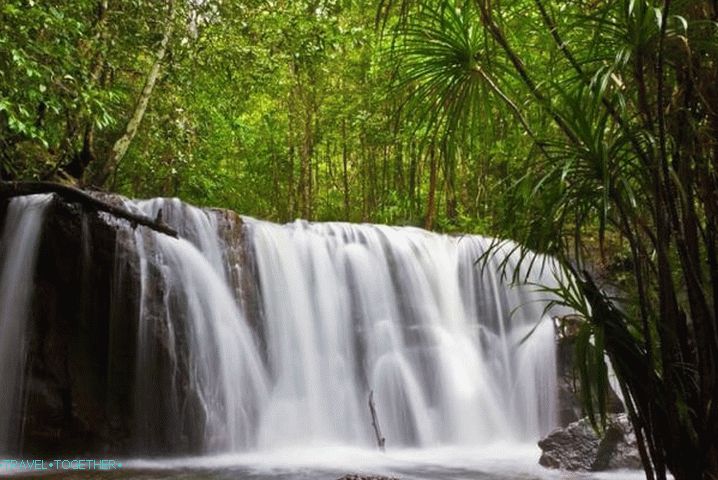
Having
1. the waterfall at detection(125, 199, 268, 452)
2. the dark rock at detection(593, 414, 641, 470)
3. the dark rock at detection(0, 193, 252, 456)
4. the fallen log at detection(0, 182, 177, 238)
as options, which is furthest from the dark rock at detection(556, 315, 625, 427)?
the fallen log at detection(0, 182, 177, 238)

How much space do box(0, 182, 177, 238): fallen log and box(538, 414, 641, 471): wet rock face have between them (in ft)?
12.2

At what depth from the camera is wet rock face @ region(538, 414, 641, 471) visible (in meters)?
5.55

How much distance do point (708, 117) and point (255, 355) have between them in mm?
6547

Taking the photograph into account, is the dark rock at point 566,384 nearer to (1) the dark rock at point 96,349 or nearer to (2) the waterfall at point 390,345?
(2) the waterfall at point 390,345

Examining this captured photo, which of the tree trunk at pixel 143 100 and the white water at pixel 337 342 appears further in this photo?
the tree trunk at pixel 143 100

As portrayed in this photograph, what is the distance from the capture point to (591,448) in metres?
5.77

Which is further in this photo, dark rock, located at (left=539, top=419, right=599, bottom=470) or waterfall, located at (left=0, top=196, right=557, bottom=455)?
waterfall, located at (left=0, top=196, right=557, bottom=455)

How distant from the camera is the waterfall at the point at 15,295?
6312 mm

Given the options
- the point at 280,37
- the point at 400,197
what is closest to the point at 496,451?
the point at 280,37

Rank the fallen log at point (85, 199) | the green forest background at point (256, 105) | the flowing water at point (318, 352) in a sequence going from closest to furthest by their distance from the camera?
the green forest background at point (256, 105) → the fallen log at point (85, 199) → the flowing water at point (318, 352)

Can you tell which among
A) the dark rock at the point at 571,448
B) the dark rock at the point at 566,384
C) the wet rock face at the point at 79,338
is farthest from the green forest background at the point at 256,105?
the dark rock at the point at 566,384

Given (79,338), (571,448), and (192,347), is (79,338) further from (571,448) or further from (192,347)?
(571,448)

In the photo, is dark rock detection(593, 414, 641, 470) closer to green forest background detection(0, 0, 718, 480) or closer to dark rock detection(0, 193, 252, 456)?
green forest background detection(0, 0, 718, 480)

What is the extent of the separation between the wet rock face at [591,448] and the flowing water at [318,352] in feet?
0.89
